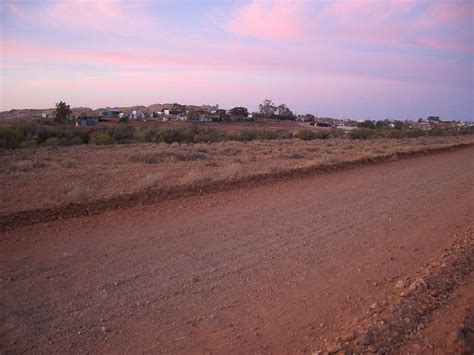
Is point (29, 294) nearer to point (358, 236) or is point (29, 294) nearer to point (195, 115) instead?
point (358, 236)

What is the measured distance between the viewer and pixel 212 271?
6.64m

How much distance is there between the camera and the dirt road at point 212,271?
16.2ft

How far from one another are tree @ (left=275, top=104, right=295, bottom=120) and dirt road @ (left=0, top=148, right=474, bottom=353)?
113918 millimetres

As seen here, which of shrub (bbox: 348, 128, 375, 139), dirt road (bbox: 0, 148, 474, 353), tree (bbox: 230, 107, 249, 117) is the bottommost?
shrub (bbox: 348, 128, 375, 139)

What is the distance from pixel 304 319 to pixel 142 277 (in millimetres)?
2362

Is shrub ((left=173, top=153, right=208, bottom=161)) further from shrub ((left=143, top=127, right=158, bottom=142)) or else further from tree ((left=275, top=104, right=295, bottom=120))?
tree ((left=275, top=104, right=295, bottom=120))

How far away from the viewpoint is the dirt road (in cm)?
495

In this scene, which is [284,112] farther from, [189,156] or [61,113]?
[189,156]

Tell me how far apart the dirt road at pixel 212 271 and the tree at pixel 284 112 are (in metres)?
114

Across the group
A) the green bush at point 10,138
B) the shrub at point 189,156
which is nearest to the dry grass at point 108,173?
the shrub at point 189,156

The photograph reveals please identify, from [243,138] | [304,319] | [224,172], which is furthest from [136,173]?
[243,138]

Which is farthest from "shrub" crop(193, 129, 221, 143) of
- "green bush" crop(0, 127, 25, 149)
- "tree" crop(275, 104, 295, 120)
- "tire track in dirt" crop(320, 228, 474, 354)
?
"tree" crop(275, 104, 295, 120)

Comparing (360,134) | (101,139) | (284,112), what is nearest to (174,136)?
(101,139)

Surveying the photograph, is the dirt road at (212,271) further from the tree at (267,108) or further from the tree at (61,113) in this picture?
the tree at (267,108)
